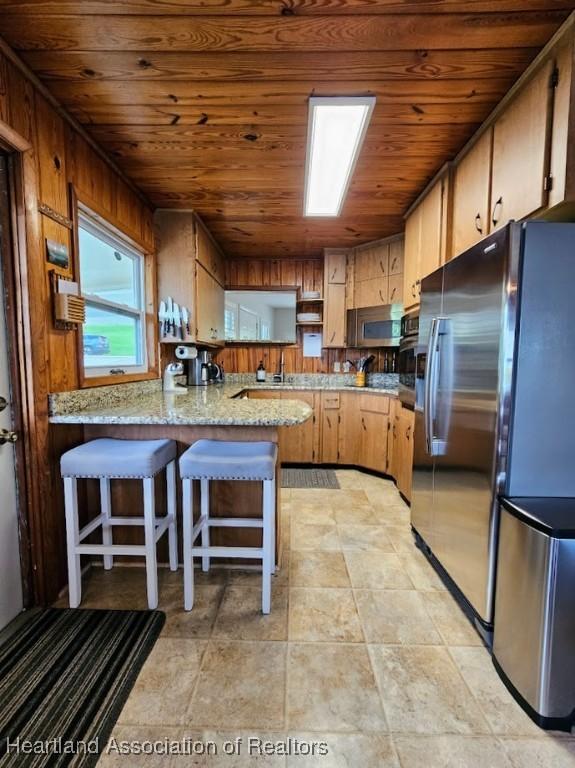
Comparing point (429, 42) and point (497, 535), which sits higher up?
point (429, 42)

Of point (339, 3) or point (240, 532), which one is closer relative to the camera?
point (339, 3)

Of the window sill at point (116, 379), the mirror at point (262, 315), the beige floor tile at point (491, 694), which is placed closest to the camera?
the beige floor tile at point (491, 694)

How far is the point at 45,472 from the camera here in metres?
1.69

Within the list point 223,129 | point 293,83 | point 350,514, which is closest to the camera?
point 293,83

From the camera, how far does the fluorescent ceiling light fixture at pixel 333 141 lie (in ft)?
5.32

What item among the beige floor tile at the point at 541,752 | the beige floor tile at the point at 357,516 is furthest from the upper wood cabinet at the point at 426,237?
the beige floor tile at the point at 541,752

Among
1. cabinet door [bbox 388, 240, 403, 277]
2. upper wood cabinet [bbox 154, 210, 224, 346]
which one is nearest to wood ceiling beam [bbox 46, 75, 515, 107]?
upper wood cabinet [bbox 154, 210, 224, 346]

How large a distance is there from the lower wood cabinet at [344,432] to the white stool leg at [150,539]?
2073 millimetres

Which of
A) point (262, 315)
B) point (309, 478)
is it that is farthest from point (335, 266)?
point (309, 478)

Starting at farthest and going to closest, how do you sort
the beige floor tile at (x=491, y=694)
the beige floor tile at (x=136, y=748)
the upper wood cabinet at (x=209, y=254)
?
1. the upper wood cabinet at (x=209, y=254)
2. the beige floor tile at (x=491, y=694)
3. the beige floor tile at (x=136, y=748)

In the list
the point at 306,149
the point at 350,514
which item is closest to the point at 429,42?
the point at 306,149

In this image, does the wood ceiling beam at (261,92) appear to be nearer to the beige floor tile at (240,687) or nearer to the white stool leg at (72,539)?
the white stool leg at (72,539)

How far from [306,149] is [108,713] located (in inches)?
107

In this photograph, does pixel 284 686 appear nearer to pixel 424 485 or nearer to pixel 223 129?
pixel 424 485
